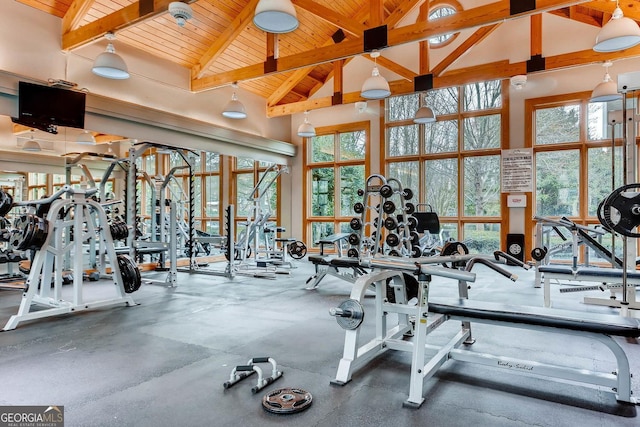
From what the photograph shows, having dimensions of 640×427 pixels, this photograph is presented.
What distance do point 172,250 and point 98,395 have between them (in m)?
3.64

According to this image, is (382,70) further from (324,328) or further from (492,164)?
(324,328)

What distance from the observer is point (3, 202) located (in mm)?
4230

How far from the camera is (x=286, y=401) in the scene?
214cm

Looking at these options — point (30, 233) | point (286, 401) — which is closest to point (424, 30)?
point (286, 401)

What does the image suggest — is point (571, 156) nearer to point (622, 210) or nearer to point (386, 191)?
point (386, 191)

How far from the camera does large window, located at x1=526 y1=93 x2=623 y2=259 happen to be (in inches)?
292

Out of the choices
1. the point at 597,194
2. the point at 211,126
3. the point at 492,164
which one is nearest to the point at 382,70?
the point at 492,164

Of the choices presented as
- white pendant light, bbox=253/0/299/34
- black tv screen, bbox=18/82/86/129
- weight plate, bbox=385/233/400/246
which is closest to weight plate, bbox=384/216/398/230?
weight plate, bbox=385/233/400/246

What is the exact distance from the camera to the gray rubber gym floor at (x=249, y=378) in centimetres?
204

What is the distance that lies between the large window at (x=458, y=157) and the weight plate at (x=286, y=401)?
623 centimetres

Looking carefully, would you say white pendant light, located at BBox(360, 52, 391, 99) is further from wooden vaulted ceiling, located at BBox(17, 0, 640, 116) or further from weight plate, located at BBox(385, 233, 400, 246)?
weight plate, located at BBox(385, 233, 400, 246)

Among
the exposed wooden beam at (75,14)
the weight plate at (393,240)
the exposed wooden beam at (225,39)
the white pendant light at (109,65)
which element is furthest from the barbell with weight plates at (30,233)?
the exposed wooden beam at (225,39)

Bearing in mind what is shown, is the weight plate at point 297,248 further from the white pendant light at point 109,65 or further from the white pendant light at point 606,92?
the white pendant light at point 606,92

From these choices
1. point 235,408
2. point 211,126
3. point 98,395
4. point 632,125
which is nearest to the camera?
point 235,408
